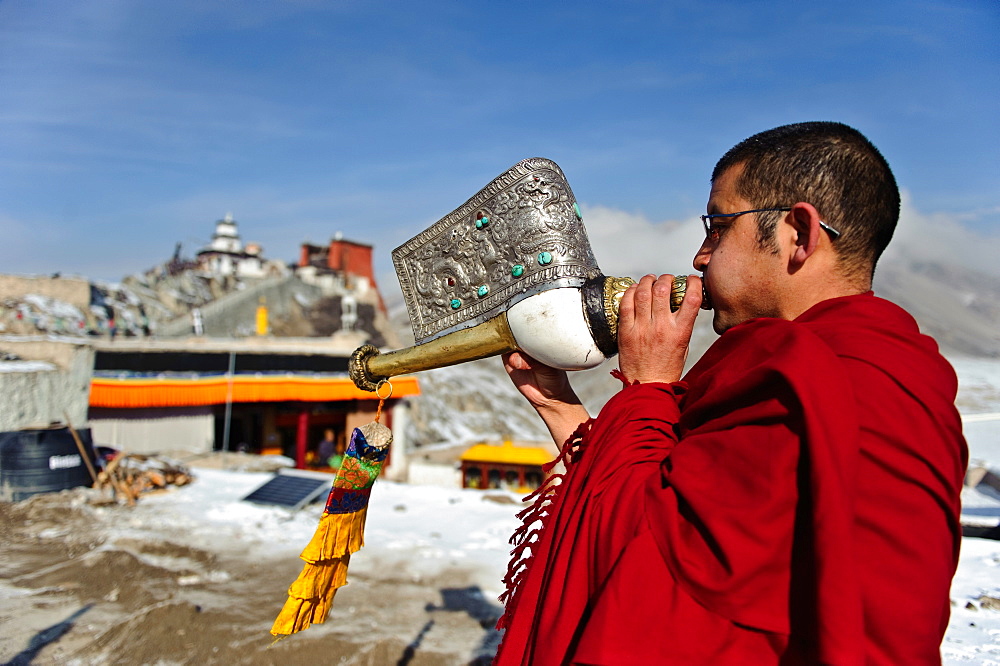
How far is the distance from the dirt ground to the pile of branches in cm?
127

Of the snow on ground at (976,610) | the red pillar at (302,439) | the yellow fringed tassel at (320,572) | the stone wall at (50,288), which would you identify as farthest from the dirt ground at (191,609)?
the stone wall at (50,288)

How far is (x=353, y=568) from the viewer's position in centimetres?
598

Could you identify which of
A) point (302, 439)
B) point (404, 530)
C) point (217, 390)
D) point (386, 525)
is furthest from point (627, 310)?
point (302, 439)

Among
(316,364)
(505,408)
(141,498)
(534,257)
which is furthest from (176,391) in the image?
(505,408)

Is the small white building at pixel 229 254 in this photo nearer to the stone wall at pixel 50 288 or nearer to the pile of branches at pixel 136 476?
the stone wall at pixel 50 288

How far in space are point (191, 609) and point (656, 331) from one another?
4918 mm

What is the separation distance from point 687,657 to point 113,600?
224 inches

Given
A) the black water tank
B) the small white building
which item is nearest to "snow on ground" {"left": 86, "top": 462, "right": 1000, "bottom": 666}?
the black water tank

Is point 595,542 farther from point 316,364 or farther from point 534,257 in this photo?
point 316,364

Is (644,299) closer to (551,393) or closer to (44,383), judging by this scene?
(551,393)

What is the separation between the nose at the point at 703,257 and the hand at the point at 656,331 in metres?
0.08

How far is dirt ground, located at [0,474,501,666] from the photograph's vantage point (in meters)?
A: 4.29

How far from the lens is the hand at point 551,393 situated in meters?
1.71

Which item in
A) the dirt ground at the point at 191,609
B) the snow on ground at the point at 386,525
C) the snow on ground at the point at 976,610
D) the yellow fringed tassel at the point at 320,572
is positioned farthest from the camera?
the snow on ground at the point at 386,525
